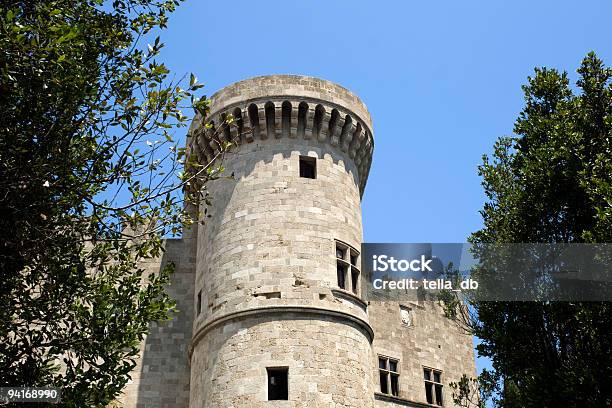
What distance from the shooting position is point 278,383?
588 inches

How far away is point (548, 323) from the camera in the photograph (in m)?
13.1

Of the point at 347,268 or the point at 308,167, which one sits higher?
the point at 308,167

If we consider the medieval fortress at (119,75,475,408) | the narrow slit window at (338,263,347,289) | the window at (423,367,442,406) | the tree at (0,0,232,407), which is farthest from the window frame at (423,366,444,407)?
the tree at (0,0,232,407)

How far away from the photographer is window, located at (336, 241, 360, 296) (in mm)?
16812

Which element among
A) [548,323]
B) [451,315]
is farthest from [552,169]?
[451,315]

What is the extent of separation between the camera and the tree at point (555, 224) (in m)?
11.7

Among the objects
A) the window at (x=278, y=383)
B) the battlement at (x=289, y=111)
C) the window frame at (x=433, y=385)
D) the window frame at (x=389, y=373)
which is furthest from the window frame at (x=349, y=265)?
the window frame at (x=433, y=385)

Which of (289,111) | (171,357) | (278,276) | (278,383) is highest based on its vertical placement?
(289,111)

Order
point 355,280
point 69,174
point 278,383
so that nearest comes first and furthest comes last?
1. point 69,174
2. point 278,383
3. point 355,280

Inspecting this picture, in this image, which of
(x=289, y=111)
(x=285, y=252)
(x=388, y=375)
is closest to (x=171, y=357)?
(x=285, y=252)

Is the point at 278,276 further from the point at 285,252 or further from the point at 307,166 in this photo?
the point at 307,166

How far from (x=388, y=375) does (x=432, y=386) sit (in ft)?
6.70

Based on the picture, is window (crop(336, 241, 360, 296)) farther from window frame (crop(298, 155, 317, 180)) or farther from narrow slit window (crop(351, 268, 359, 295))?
window frame (crop(298, 155, 317, 180))

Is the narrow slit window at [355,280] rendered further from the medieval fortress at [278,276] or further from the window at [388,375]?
the window at [388,375]
